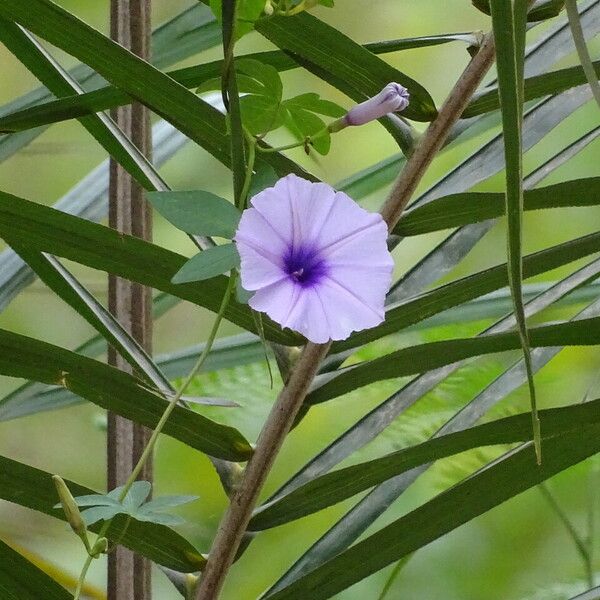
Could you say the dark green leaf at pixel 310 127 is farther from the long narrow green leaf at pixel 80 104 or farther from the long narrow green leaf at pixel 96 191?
the long narrow green leaf at pixel 96 191

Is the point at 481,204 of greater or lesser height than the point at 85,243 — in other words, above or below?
above

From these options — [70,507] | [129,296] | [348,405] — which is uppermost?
[348,405]

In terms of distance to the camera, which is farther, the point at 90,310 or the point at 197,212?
the point at 90,310

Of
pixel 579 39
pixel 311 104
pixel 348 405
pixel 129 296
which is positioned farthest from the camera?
pixel 348 405

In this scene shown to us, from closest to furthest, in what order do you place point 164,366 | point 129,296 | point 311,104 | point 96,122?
point 311,104 → point 96,122 → point 129,296 → point 164,366

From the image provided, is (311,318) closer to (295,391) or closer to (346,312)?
(346,312)

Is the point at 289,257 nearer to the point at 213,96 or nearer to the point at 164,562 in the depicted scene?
the point at 164,562

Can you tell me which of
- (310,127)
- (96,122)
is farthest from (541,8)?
(96,122)

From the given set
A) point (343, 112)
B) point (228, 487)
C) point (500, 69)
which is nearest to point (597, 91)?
point (500, 69)
